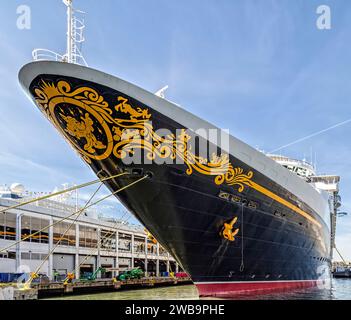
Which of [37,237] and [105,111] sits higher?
[105,111]

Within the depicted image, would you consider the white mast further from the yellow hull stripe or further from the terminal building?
the terminal building

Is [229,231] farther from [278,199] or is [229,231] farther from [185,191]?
[278,199]

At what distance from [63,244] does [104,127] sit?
95.5 ft

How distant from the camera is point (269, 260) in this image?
14.2 m

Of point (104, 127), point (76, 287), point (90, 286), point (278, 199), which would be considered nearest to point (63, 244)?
point (90, 286)

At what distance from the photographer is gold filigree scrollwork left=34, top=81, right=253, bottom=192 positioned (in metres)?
9.47

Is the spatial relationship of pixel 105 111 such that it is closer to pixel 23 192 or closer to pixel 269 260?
pixel 269 260

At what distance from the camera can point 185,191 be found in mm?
11203

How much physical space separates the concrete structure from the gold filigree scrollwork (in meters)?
12.4

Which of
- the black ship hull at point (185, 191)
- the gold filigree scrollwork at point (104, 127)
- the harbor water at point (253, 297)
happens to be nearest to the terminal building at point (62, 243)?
the harbor water at point (253, 297)

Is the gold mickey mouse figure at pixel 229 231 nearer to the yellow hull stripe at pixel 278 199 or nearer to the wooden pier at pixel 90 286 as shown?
the yellow hull stripe at pixel 278 199

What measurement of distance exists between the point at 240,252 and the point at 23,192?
89.4 feet
